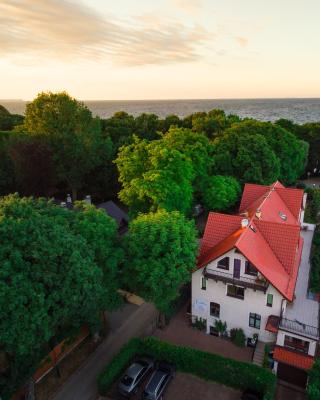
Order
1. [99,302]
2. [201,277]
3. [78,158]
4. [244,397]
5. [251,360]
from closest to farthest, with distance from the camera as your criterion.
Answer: [244,397], [99,302], [251,360], [201,277], [78,158]

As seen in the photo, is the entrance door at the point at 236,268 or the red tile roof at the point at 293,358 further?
the entrance door at the point at 236,268

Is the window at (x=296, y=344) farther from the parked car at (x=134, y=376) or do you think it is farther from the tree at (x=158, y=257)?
the parked car at (x=134, y=376)

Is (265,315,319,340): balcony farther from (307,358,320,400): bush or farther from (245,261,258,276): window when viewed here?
(245,261,258,276): window

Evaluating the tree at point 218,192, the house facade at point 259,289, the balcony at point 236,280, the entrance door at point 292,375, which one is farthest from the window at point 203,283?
the tree at point 218,192

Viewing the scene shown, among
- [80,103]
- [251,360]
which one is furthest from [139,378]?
[80,103]

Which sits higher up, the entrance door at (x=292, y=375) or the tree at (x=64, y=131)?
the tree at (x=64, y=131)

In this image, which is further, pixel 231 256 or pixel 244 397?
pixel 231 256

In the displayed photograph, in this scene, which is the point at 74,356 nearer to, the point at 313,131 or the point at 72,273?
the point at 72,273
